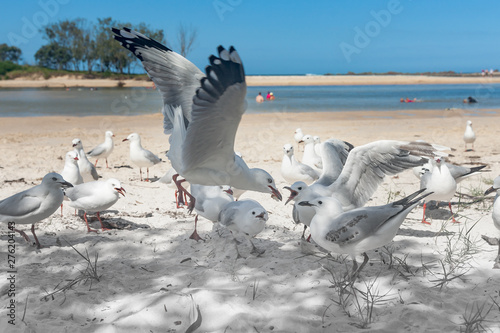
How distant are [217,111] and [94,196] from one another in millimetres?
2189

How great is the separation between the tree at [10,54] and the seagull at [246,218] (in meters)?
75.6

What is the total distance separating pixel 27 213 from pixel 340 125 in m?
12.4

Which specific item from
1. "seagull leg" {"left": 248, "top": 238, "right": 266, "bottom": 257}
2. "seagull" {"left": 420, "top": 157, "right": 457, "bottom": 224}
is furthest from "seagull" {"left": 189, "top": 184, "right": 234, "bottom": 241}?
"seagull" {"left": 420, "top": 157, "right": 457, "bottom": 224}

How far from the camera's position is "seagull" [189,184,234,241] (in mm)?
4391

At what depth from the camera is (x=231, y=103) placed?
10.4 feet

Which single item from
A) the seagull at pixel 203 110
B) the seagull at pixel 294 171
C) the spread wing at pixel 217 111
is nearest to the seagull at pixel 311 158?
the seagull at pixel 294 171

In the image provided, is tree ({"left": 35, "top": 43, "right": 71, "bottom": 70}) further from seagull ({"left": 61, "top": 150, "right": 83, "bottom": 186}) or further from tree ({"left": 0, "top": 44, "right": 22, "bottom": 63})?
seagull ({"left": 61, "top": 150, "right": 83, "bottom": 186})

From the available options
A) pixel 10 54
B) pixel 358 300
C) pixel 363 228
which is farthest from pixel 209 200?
pixel 10 54

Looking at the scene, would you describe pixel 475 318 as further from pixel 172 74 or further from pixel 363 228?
pixel 172 74

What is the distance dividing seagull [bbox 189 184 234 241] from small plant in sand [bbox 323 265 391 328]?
1.58m

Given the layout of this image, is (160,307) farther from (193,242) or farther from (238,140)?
(238,140)

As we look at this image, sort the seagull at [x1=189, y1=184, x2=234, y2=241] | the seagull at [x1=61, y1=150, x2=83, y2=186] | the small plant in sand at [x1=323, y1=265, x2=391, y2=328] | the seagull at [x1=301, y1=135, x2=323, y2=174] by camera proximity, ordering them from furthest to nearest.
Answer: the seagull at [x1=301, y1=135, x2=323, y2=174] < the seagull at [x1=61, y1=150, x2=83, y2=186] < the seagull at [x1=189, y1=184, x2=234, y2=241] < the small plant in sand at [x1=323, y1=265, x2=391, y2=328]

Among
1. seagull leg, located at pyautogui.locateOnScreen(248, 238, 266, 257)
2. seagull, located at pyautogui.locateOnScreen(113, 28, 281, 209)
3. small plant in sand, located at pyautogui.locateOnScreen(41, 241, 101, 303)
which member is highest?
seagull, located at pyautogui.locateOnScreen(113, 28, 281, 209)

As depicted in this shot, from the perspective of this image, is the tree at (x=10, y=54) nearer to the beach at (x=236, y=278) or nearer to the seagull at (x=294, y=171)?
the beach at (x=236, y=278)
